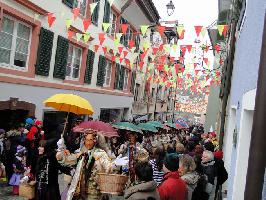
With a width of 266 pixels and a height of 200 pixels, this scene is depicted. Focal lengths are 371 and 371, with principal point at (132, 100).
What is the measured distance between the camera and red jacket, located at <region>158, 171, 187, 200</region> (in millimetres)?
4598

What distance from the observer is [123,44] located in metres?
22.7

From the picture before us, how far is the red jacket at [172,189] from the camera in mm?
4598

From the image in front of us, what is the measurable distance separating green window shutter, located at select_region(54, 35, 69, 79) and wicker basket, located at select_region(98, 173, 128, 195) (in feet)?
32.4

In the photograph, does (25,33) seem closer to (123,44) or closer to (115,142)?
(115,142)

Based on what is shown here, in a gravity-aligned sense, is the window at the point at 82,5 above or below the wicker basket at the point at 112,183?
above

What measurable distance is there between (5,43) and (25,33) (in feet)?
3.48

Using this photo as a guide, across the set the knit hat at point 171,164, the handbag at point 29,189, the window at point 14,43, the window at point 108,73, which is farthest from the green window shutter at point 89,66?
the knit hat at point 171,164

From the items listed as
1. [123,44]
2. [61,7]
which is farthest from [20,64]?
[123,44]

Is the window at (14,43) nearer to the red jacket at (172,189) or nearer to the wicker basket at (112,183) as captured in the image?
the wicker basket at (112,183)

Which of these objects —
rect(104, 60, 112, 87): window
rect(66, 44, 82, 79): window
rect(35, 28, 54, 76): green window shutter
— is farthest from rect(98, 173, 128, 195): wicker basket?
rect(104, 60, 112, 87): window

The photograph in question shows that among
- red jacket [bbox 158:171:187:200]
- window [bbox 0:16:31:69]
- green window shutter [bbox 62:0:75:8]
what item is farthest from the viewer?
green window shutter [bbox 62:0:75:8]

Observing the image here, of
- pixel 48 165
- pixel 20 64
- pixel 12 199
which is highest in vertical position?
pixel 20 64

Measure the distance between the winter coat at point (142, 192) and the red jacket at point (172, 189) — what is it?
34 cm

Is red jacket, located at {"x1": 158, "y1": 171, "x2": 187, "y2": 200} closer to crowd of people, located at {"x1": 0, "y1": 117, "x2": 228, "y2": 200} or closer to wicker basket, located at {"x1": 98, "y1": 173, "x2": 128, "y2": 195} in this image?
crowd of people, located at {"x1": 0, "y1": 117, "x2": 228, "y2": 200}
